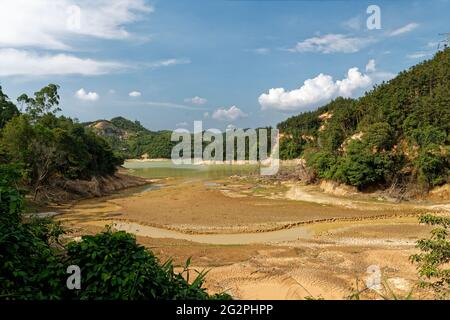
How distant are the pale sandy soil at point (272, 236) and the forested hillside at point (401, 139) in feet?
15.1

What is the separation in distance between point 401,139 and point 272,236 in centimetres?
2859

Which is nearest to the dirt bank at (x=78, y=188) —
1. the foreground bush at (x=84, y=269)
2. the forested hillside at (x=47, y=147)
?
the forested hillside at (x=47, y=147)

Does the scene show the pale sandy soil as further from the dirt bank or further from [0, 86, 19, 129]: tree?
[0, 86, 19, 129]: tree

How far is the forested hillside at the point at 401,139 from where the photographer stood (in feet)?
117

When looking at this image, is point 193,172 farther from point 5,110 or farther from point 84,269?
point 84,269

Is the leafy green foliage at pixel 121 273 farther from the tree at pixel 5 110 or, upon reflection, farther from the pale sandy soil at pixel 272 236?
the tree at pixel 5 110

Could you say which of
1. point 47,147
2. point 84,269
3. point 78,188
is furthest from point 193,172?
point 84,269

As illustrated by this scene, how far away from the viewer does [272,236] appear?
2269 cm

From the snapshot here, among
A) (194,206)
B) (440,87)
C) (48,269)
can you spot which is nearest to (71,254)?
(48,269)

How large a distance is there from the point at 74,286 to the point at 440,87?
51.0 m

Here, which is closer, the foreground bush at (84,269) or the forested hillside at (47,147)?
the foreground bush at (84,269)
